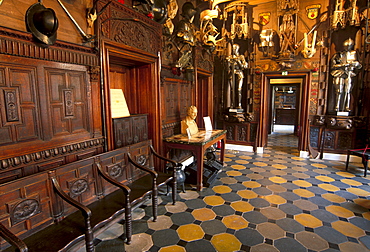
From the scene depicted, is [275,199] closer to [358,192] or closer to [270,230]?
[270,230]

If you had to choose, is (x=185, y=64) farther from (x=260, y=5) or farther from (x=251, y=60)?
(x=260, y=5)

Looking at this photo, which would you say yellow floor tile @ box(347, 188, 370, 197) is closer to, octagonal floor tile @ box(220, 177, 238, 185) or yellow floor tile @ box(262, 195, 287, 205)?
yellow floor tile @ box(262, 195, 287, 205)

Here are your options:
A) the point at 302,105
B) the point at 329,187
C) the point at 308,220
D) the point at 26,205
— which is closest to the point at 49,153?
the point at 26,205

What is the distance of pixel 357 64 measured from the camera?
17.5ft

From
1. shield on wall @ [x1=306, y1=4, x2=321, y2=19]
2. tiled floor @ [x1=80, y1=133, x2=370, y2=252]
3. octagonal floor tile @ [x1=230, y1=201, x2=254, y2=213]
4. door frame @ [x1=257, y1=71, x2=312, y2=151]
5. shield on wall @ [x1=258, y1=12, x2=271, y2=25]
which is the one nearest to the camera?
tiled floor @ [x1=80, y1=133, x2=370, y2=252]

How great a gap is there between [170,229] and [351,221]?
253cm

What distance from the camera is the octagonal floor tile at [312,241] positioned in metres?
2.31

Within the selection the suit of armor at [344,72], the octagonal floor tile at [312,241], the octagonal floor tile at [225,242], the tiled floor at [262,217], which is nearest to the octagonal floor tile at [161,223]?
the tiled floor at [262,217]

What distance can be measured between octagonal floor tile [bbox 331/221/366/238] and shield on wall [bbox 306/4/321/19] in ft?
18.0

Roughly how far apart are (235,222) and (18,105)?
9.46 ft

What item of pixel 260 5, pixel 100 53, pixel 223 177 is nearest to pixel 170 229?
pixel 223 177

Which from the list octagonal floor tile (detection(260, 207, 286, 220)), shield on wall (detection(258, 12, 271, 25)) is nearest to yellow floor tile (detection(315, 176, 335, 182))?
octagonal floor tile (detection(260, 207, 286, 220))

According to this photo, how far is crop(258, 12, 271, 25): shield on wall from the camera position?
611 cm

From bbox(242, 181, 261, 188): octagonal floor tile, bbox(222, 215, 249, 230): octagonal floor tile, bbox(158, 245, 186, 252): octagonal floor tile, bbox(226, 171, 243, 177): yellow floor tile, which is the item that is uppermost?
bbox(226, 171, 243, 177): yellow floor tile
